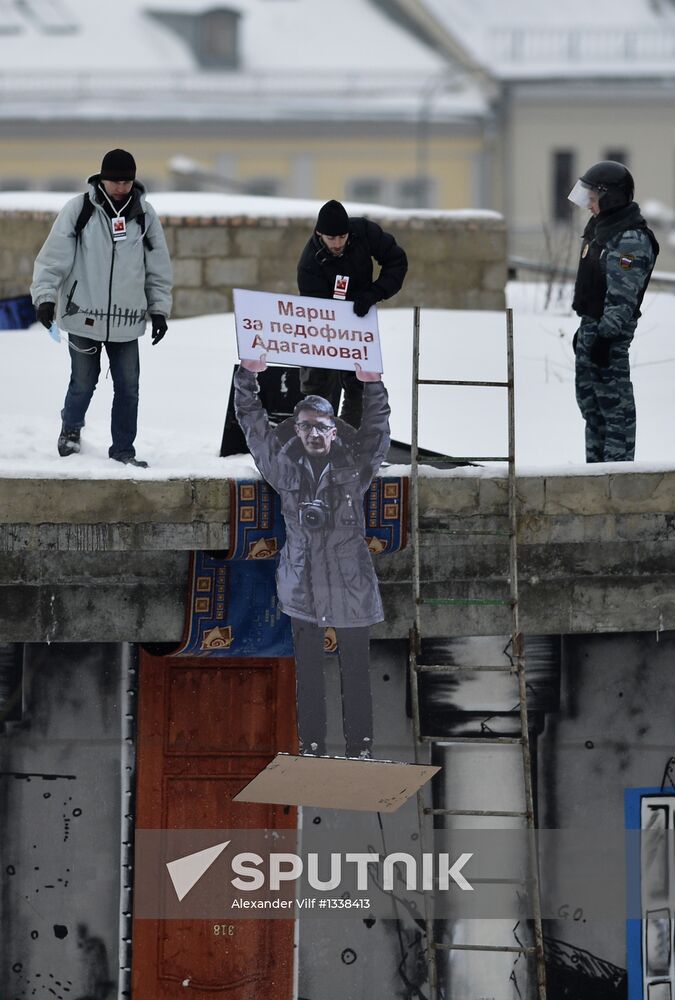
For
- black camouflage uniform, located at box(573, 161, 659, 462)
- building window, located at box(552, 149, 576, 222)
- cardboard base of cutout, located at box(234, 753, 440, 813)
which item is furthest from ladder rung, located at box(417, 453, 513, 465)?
building window, located at box(552, 149, 576, 222)

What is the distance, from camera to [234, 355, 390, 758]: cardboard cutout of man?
10.2 meters

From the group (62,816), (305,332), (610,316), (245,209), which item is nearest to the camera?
(305,332)

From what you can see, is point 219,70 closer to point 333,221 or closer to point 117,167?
point 117,167

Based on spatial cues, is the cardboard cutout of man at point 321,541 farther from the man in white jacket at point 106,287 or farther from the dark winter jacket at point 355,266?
the man in white jacket at point 106,287

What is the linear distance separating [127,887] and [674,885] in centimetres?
331

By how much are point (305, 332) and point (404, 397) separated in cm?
234

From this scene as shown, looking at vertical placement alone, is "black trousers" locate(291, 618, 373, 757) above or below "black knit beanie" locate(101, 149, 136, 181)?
below

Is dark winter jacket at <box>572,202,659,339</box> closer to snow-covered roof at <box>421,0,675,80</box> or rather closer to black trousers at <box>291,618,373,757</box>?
black trousers at <box>291,618,373,757</box>

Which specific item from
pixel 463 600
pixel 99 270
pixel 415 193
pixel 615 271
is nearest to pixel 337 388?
pixel 463 600

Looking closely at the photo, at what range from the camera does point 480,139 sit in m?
49.6

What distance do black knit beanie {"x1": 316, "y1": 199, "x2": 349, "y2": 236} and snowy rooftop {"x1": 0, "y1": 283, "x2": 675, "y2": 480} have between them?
1317 mm

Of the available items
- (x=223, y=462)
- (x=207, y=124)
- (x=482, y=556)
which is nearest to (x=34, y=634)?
(x=223, y=462)

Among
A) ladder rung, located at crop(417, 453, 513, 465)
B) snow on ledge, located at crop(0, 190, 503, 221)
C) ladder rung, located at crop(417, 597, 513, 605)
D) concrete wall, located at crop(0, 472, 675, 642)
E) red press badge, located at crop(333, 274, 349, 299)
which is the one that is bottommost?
ladder rung, located at crop(417, 597, 513, 605)

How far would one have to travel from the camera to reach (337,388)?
1087 cm
